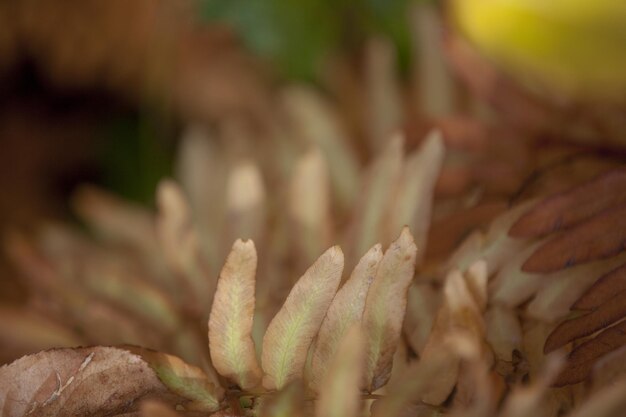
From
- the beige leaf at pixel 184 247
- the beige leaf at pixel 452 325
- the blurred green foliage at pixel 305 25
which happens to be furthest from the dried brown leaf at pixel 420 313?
the blurred green foliage at pixel 305 25

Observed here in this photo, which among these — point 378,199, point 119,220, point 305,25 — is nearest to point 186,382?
point 378,199

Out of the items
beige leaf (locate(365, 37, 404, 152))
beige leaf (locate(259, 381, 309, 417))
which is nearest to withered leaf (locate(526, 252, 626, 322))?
beige leaf (locate(259, 381, 309, 417))

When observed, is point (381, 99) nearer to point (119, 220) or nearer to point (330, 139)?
point (330, 139)

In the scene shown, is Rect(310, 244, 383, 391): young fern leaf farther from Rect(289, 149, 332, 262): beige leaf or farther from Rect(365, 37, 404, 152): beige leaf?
Rect(365, 37, 404, 152): beige leaf

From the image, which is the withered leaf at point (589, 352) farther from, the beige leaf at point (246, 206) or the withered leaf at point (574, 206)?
the beige leaf at point (246, 206)

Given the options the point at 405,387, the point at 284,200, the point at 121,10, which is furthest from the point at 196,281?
the point at 121,10

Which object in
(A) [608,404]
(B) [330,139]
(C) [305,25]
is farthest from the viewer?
(C) [305,25]
